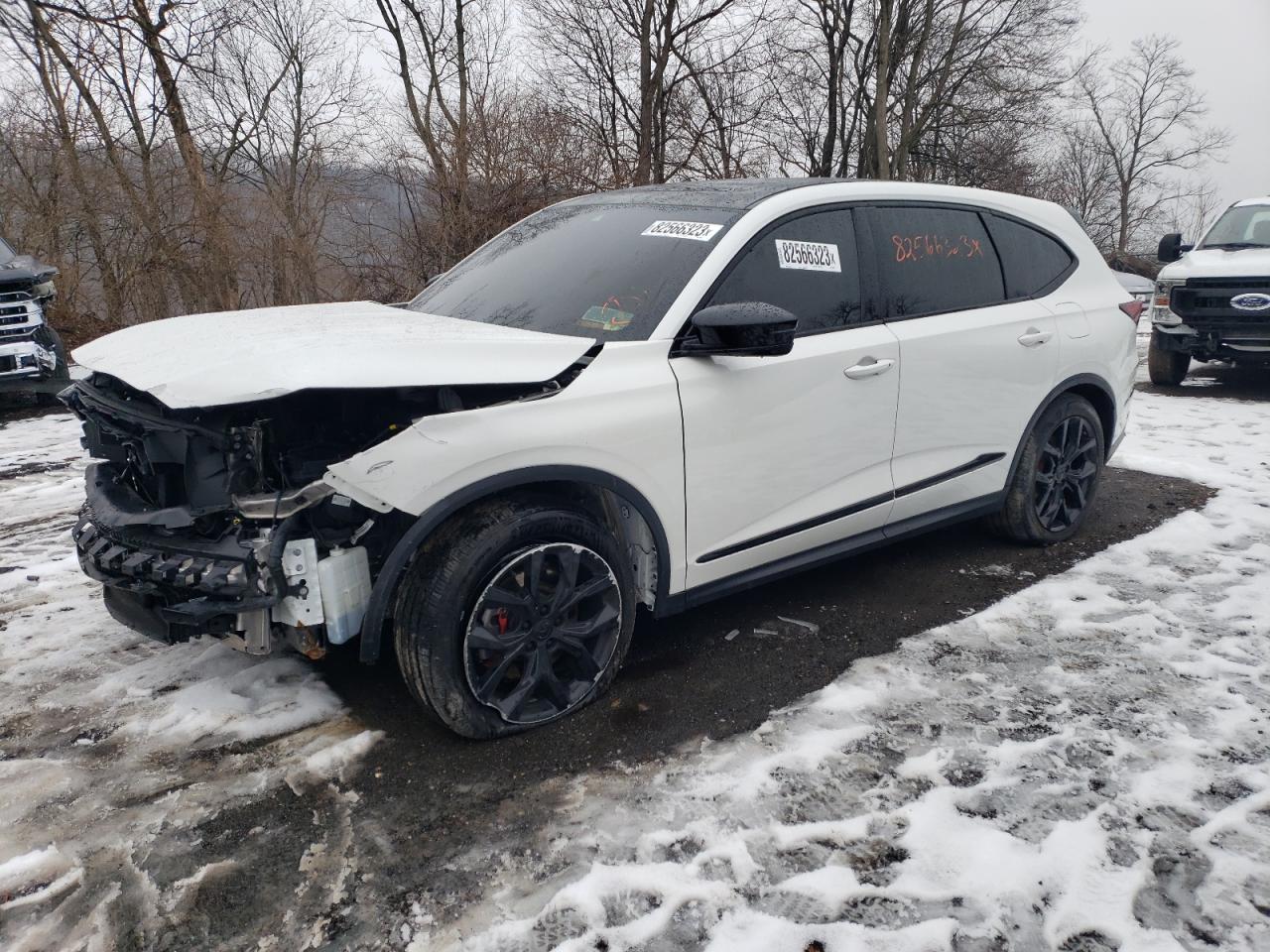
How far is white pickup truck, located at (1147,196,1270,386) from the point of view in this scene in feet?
27.3

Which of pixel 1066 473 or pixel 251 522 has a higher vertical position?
pixel 251 522

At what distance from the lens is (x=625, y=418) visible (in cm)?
276

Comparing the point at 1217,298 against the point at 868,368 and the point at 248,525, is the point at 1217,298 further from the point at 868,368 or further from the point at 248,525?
the point at 248,525

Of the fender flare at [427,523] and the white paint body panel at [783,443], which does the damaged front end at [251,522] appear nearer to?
the fender flare at [427,523]

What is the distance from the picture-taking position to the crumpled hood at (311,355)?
2.26 meters

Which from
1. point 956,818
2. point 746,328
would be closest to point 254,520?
point 746,328

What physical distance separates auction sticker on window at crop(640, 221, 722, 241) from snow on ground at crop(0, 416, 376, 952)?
2.02 m

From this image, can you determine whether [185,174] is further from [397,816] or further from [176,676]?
[397,816]

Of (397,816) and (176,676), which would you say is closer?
(397,816)

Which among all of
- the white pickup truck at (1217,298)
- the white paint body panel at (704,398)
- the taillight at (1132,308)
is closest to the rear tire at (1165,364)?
the white pickup truck at (1217,298)

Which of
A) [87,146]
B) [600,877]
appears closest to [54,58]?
[87,146]

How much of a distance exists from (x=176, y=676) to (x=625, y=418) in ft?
6.21

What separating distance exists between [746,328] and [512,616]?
45.3 inches

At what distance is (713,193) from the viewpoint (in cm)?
349
